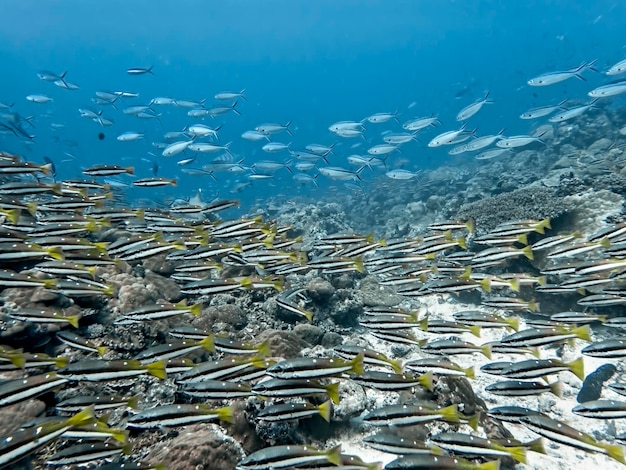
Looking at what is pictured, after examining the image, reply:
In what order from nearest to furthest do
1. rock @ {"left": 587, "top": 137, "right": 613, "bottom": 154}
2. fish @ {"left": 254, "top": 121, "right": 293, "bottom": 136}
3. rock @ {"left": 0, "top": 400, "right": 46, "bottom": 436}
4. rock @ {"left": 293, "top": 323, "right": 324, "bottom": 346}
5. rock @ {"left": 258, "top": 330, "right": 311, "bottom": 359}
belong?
rock @ {"left": 0, "top": 400, "right": 46, "bottom": 436} < rock @ {"left": 258, "top": 330, "right": 311, "bottom": 359} < rock @ {"left": 293, "top": 323, "right": 324, "bottom": 346} < fish @ {"left": 254, "top": 121, "right": 293, "bottom": 136} < rock @ {"left": 587, "top": 137, "right": 613, "bottom": 154}

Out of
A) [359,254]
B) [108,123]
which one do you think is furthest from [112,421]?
[108,123]

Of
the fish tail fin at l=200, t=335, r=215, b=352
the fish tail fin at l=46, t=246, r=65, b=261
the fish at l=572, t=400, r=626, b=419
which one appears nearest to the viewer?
the fish at l=572, t=400, r=626, b=419

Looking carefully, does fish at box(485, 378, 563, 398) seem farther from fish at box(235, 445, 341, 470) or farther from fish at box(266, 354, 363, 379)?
fish at box(235, 445, 341, 470)

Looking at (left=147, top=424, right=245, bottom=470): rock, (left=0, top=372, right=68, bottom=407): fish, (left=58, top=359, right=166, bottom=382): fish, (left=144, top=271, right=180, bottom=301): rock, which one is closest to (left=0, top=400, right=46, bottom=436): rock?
(left=0, top=372, right=68, bottom=407): fish

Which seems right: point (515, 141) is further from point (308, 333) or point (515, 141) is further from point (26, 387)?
point (26, 387)

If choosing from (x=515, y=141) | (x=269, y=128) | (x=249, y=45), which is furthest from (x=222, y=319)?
(x=249, y=45)

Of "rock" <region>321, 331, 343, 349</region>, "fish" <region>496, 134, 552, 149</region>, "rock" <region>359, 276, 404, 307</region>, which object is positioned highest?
"fish" <region>496, 134, 552, 149</region>

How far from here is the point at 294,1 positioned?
145m

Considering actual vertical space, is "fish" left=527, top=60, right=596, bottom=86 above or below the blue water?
below

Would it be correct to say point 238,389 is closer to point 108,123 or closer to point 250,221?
point 250,221

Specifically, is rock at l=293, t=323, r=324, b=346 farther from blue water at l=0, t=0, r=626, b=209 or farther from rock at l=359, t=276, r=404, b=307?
blue water at l=0, t=0, r=626, b=209

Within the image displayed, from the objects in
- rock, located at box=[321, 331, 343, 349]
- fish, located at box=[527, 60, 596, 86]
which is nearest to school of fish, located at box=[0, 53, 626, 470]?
rock, located at box=[321, 331, 343, 349]

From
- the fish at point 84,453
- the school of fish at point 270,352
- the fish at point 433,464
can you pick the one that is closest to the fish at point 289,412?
the school of fish at point 270,352

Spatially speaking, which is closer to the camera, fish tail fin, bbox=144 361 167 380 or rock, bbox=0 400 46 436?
fish tail fin, bbox=144 361 167 380
